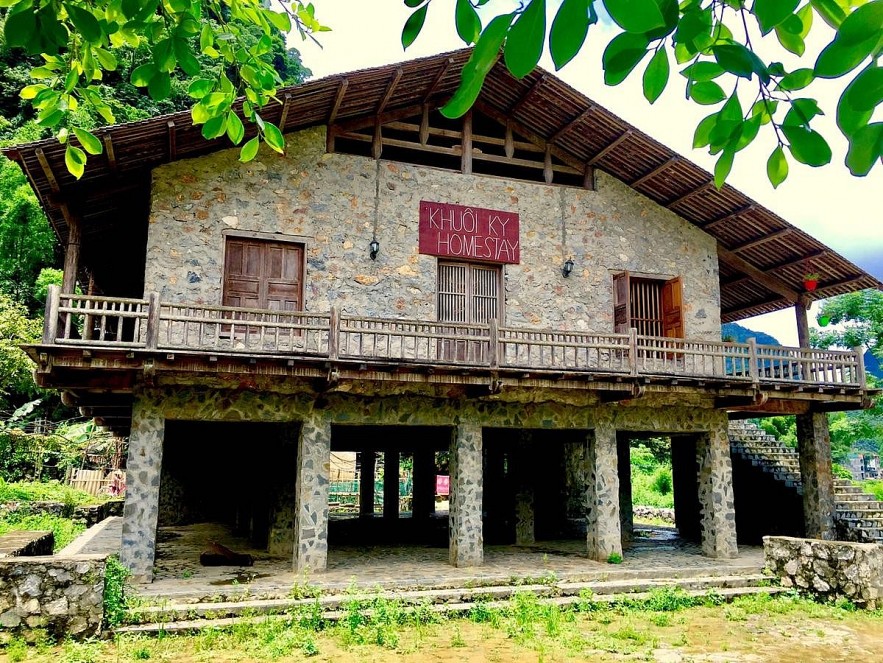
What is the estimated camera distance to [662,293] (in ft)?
52.8

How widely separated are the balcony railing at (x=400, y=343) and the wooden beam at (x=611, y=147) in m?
4.11

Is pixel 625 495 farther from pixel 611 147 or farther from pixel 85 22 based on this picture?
pixel 85 22

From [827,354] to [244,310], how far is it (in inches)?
482

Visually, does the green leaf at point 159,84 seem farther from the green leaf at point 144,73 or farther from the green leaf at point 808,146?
the green leaf at point 808,146

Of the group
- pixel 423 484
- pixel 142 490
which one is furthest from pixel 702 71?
pixel 423 484

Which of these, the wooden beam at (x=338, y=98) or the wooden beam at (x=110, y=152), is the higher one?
the wooden beam at (x=338, y=98)

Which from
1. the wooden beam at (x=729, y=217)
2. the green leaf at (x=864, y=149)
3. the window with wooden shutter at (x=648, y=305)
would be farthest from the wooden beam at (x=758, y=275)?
the green leaf at (x=864, y=149)

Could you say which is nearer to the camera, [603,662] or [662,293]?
[603,662]

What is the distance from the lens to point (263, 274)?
1352 cm

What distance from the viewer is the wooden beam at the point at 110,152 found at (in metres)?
11.6

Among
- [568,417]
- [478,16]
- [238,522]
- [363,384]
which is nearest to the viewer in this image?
[478,16]

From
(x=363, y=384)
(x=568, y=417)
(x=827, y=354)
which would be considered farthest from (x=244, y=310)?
(x=827, y=354)

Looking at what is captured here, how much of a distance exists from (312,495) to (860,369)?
11.8m

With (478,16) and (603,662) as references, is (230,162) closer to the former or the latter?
(603,662)
